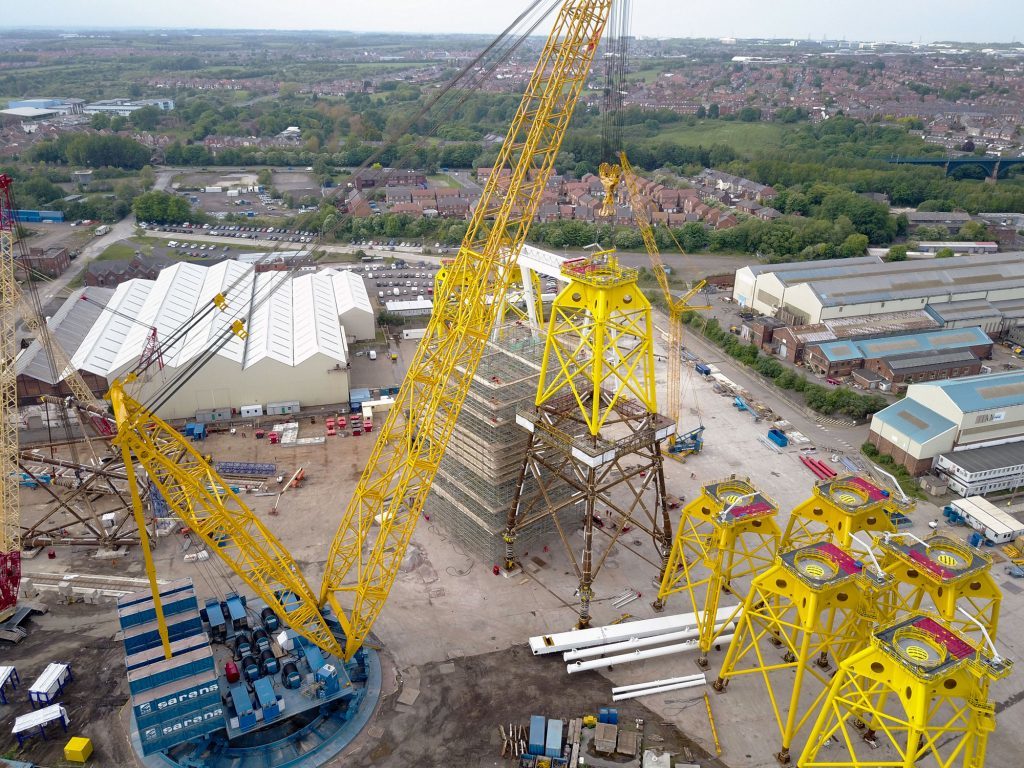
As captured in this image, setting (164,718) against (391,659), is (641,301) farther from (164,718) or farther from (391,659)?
(164,718)

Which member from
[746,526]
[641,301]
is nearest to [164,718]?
[746,526]

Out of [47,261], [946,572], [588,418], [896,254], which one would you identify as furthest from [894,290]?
[47,261]

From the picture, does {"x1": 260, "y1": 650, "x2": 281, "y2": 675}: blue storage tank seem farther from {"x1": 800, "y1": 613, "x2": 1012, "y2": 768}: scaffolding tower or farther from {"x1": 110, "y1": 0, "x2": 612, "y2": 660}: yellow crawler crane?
{"x1": 800, "y1": 613, "x2": 1012, "y2": 768}: scaffolding tower

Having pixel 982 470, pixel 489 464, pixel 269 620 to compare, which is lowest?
pixel 982 470

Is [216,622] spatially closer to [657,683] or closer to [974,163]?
[657,683]

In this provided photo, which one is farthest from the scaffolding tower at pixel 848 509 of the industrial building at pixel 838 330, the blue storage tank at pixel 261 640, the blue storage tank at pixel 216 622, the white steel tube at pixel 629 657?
the industrial building at pixel 838 330

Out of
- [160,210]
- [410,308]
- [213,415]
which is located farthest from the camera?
[160,210]
